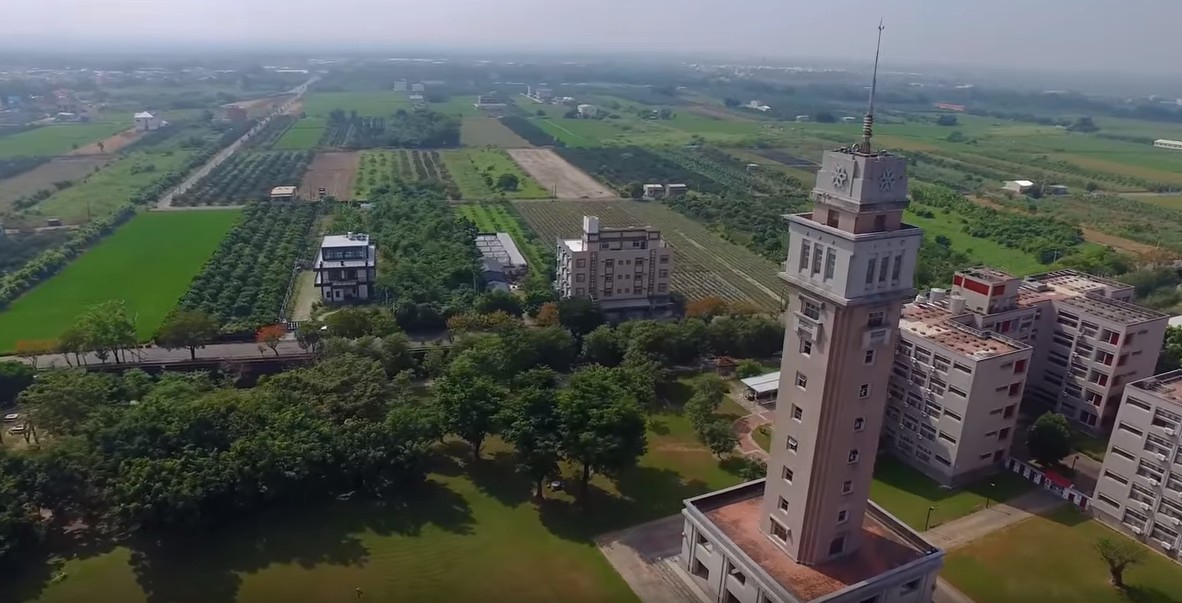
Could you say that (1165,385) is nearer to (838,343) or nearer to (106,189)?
(838,343)

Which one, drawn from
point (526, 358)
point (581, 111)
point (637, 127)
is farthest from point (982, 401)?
point (581, 111)

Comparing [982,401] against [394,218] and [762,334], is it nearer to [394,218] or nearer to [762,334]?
[762,334]

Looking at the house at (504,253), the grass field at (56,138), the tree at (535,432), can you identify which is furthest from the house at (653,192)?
the grass field at (56,138)

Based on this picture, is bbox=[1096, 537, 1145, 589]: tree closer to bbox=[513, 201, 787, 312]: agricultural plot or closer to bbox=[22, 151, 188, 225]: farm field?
bbox=[513, 201, 787, 312]: agricultural plot

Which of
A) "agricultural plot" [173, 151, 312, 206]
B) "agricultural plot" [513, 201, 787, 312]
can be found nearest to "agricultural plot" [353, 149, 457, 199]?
"agricultural plot" [173, 151, 312, 206]

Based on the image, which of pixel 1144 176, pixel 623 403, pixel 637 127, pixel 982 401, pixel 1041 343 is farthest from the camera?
pixel 637 127

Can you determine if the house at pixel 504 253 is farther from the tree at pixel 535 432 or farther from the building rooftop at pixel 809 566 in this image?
the building rooftop at pixel 809 566

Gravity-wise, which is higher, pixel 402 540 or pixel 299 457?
pixel 299 457
